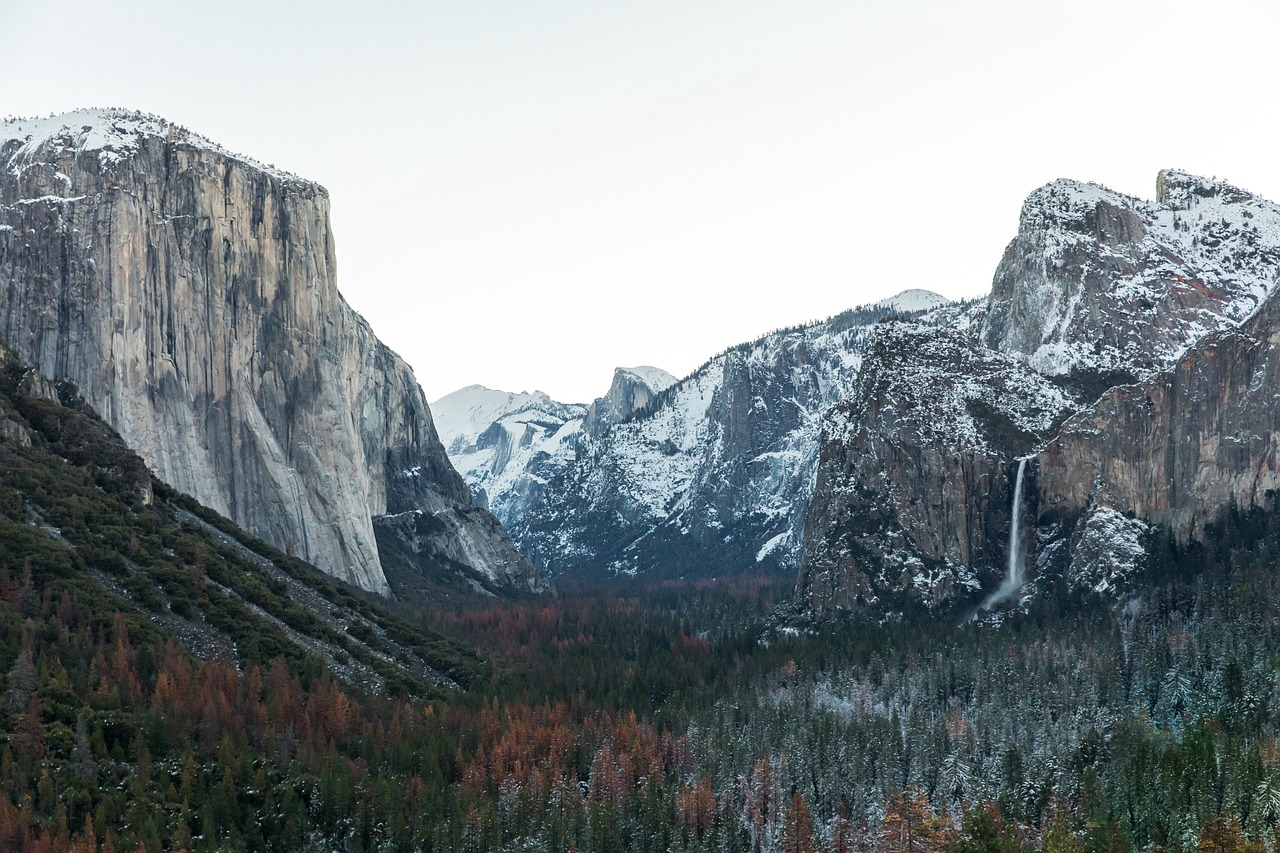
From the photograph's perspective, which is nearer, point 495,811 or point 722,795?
point 495,811

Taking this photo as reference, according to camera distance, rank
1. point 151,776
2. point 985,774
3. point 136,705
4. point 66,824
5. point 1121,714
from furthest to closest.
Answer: point 1121,714
point 985,774
point 136,705
point 151,776
point 66,824

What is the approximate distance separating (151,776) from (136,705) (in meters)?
11.9

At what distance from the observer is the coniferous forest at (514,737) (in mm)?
132875

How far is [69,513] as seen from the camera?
597 ft

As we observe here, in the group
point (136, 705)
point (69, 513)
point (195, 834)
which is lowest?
point (195, 834)

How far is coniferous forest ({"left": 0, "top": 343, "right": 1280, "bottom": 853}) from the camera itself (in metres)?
133

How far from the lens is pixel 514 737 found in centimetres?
16475

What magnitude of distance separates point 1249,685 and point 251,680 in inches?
4046

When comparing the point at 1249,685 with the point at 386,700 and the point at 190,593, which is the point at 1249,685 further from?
the point at 190,593

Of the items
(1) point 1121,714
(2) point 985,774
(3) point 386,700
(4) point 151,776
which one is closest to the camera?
(4) point 151,776

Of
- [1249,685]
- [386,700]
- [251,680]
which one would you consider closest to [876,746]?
[1249,685]

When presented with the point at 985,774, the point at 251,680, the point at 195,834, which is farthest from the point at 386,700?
the point at 985,774

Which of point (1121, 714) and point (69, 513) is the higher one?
point (69, 513)

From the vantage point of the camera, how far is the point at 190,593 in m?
182
